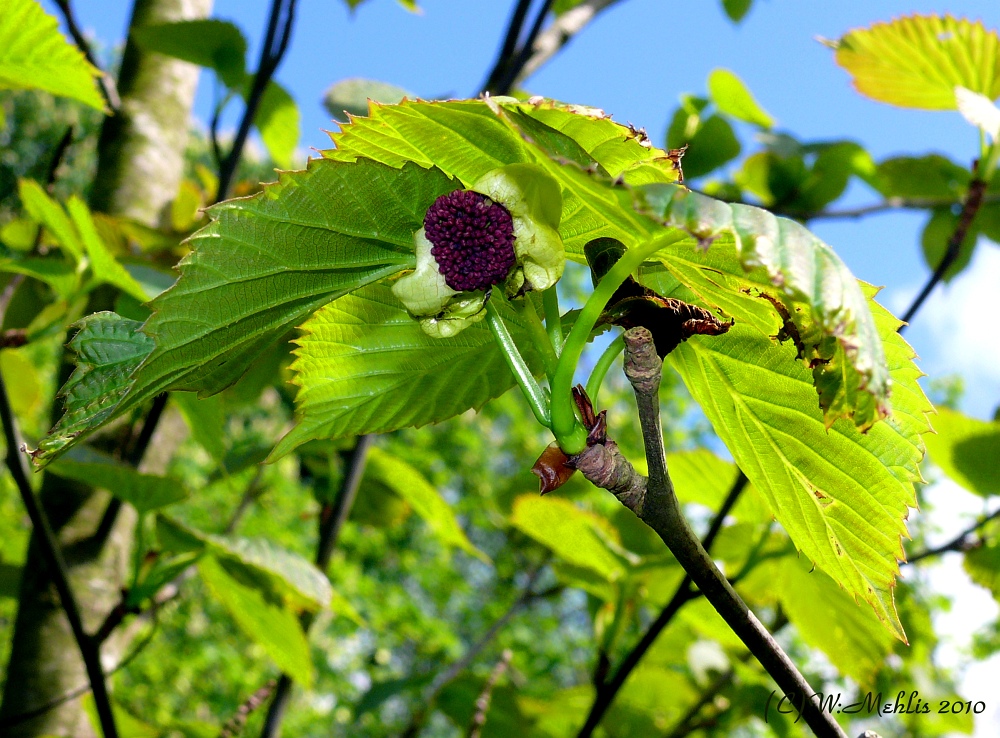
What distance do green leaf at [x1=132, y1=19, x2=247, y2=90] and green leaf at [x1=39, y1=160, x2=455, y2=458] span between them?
0.87 meters

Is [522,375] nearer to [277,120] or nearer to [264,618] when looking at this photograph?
[264,618]

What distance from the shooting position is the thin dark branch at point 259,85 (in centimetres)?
102

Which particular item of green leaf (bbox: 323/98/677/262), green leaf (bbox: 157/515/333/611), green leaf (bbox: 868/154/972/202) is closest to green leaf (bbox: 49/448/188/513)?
green leaf (bbox: 157/515/333/611)

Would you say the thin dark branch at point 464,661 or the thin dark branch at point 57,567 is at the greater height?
the thin dark branch at point 57,567

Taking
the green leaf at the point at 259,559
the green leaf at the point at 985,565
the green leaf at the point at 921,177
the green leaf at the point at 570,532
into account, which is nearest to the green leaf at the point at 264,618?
the green leaf at the point at 259,559

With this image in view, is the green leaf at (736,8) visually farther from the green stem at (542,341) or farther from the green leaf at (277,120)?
the green stem at (542,341)

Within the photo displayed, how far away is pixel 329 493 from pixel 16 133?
14.1 m

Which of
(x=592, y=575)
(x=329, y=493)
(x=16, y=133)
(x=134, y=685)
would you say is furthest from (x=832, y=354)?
(x=16, y=133)

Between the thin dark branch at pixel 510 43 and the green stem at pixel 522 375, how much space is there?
0.82m

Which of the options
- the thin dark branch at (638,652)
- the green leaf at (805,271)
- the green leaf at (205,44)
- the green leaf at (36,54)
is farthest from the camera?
the green leaf at (205,44)

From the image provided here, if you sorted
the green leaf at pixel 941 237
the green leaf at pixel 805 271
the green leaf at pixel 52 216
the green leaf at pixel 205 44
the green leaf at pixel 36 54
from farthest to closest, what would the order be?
1. the green leaf at pixel 941 237
2. the green leaf at pixel 205 44
3. the green leaf at pixel 52 216
4. the green leaf at pixel 36 54
5. the green leaf at pixel 805 271

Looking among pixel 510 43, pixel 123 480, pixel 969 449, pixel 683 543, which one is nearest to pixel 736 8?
pixel 510 43

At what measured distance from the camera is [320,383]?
0.43 m

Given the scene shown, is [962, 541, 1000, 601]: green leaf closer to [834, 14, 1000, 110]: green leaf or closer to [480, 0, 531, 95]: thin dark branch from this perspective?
[834, 14, 1000, 110]: green leaf
